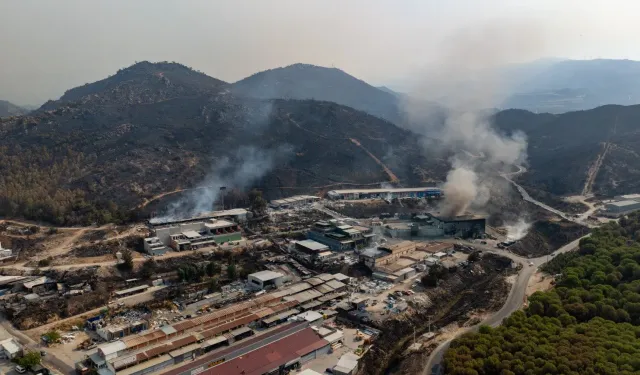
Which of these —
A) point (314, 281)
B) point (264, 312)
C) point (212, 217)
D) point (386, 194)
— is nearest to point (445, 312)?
point (314, 281)

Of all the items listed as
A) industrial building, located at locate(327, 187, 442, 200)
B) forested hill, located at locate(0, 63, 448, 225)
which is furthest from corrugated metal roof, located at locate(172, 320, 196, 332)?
industrial building, located at locate(327, 187, 442, 200)

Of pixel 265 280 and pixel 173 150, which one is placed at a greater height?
pixel 173 150

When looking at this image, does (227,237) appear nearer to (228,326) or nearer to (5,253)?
(228,326)

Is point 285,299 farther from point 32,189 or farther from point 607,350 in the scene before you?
point 32,189

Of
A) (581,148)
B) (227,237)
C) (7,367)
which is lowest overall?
(7,367)

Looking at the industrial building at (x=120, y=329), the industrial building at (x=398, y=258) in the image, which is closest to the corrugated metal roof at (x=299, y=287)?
the industrial building at (x=398, y=258)

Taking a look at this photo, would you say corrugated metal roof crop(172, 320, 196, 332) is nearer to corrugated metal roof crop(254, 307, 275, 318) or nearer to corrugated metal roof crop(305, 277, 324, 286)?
corrugated metal roof crop(254, 307, 275, 318)

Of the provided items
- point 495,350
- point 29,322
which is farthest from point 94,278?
point 495,350
